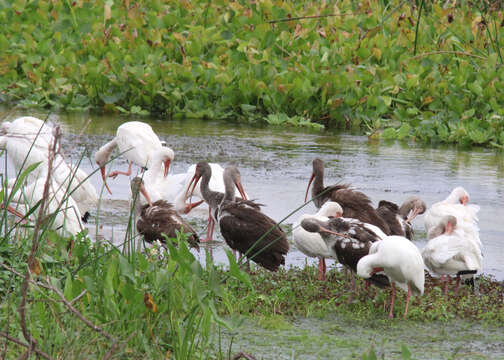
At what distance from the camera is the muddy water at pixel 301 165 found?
25.1ft

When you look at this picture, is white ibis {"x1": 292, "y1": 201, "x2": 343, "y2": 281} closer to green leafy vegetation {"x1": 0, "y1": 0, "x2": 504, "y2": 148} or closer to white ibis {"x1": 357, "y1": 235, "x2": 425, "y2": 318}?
white ibis {"x1": 357, "y1": 235, "x2": 425, "y2": 318}

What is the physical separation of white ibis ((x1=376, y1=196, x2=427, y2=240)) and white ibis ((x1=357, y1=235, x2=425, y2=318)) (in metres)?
1.16

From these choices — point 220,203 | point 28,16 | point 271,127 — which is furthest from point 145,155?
point 28,16

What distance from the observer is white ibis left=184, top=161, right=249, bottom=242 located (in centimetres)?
719

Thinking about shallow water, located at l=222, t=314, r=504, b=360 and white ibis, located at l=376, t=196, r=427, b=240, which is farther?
white ibis, located at l=376, t=196, r=427, b=240

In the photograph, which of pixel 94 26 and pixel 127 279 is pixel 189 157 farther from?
pixel 127 279

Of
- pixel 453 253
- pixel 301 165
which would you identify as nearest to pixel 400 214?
pixel 453 253

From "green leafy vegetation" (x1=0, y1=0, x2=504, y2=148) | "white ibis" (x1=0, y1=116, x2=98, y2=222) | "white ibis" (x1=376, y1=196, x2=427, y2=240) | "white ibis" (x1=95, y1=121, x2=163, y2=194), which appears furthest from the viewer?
"green leafy vegetation" (x1=0, y1=0, x2=504, y2=148)

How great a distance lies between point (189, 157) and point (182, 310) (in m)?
5.94

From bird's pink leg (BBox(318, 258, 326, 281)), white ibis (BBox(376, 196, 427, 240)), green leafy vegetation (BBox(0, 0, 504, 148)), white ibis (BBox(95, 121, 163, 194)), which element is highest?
green leafy vegetation (BBox(0, 0, 504, 148))

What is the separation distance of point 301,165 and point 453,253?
3.82 m

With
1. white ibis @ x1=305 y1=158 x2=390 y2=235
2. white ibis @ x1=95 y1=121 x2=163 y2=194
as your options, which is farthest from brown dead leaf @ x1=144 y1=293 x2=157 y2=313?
white ibis @ x1=95 y1=121 x2=163 y2=194

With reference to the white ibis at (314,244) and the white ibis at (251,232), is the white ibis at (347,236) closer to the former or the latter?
the white ibis at (314,244)

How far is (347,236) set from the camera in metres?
5.79
